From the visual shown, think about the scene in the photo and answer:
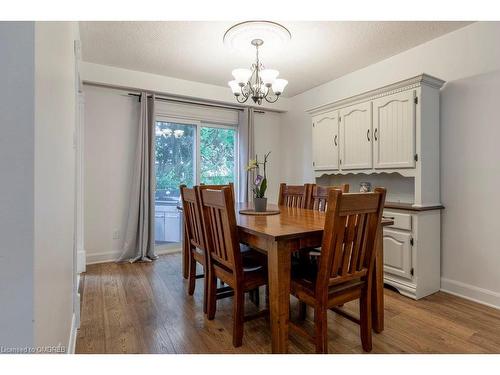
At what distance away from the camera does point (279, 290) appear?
4.96ft

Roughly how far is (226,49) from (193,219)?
1.84 m

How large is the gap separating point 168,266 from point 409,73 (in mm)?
3461

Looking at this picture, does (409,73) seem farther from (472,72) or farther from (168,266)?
(168,266)

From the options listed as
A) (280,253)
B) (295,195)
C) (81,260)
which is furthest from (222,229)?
(81,260)

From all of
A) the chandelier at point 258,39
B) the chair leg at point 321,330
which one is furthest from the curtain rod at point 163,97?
the chair leg at point 321,330

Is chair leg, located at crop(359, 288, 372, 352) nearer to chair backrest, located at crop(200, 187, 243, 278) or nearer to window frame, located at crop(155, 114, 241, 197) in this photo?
chair backrest, located at crop(200, 187, 243, 278)

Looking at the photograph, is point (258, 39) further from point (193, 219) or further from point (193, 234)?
point (193, 234)

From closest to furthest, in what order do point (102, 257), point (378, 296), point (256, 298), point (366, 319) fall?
point (366, 319) < point (378, 296) < point (256, 298) < point (102, 257)

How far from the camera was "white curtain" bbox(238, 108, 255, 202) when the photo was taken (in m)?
4.38

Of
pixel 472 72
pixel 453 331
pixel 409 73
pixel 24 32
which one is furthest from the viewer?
pixel 409 73

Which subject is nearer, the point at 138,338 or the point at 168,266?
the point at 138,338

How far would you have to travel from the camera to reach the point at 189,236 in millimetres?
2568

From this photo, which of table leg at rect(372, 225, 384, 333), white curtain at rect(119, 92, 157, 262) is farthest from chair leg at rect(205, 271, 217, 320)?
white curtain at rect(119, 92, 157, 262)

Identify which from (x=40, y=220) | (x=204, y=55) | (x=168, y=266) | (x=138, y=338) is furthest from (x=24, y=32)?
(x=168, y=266)
